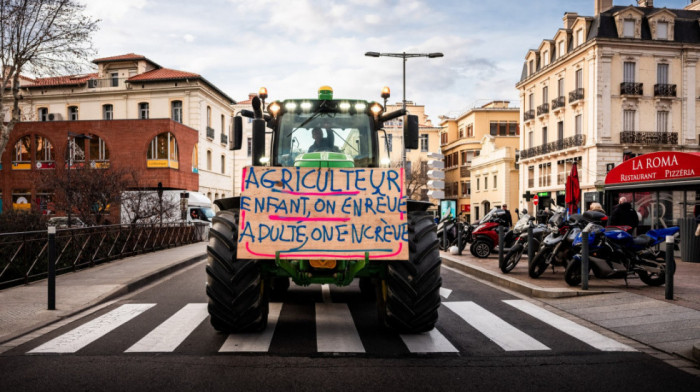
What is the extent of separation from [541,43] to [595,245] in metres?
42.7

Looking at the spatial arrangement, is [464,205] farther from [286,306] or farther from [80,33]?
[286,306]

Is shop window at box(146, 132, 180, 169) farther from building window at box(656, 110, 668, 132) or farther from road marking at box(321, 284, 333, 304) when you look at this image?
building window at box(656, 110, 668, 132)

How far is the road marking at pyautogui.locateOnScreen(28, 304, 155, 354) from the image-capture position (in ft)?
19.1

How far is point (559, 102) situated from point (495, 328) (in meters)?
41.3

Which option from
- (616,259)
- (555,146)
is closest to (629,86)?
(555,146)

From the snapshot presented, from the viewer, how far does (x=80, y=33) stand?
25812 millimetres

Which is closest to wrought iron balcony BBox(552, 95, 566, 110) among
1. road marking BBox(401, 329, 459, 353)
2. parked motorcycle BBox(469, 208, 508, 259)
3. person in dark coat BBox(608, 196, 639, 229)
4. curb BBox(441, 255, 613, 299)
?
parked motorcycle BBox(469, 208, 508, 259)

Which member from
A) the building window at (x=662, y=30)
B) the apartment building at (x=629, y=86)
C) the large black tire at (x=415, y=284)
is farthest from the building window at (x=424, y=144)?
the large black tire at (x=415, y=284)

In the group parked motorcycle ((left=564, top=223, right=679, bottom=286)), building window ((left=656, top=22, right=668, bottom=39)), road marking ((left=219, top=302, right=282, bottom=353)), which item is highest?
building window ((left=656, top=22, right=668, bottom=39))

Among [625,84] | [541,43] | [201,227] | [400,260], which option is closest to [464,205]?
[541,43]

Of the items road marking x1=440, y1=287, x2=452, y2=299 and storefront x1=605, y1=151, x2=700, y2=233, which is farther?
storefront x1=605, y1=151, x2=700, y2=233

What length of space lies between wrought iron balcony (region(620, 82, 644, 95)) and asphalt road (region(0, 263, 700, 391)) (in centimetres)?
3726

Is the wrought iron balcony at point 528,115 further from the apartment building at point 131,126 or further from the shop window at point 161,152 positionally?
the shop window at point 161,152

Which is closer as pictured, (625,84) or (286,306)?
(286,306)
